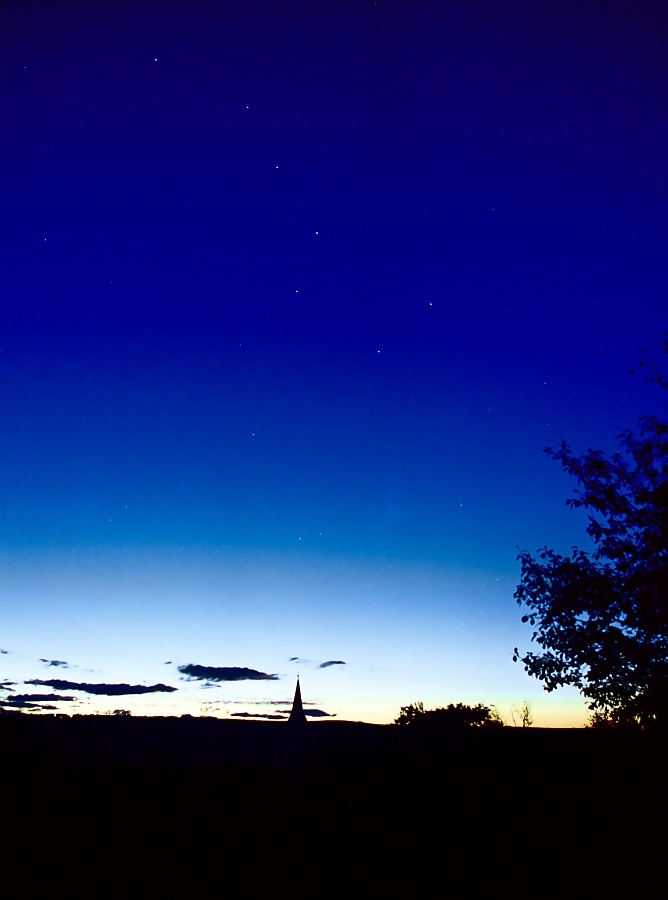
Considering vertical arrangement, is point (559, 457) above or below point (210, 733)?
above

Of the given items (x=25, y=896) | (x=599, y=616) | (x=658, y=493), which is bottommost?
(x=25, y=896)

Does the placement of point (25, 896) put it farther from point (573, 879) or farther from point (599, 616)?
point (599, 616)

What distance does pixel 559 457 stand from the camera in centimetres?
1834

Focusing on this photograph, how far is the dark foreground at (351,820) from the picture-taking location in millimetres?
10258

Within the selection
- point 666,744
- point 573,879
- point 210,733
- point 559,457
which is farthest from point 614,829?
point 210,733

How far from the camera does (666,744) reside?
15.2m

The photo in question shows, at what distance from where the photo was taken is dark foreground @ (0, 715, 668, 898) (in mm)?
10258

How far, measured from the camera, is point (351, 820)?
12805mm

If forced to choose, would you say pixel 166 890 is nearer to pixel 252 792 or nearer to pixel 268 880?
pixel 268 880

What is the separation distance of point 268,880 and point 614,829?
22.0 feet

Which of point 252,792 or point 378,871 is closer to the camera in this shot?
point 378,871

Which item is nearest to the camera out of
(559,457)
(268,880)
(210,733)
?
(268,880)

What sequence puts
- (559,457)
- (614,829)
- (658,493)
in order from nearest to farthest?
(614,829) < (658,493) < (559,457)

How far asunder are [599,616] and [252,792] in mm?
10488
